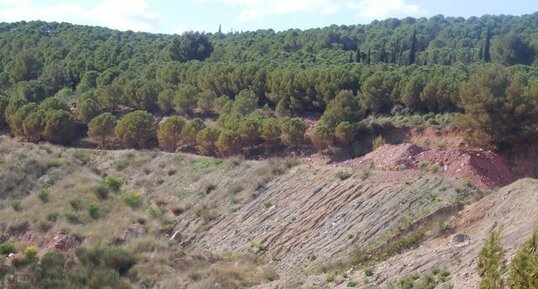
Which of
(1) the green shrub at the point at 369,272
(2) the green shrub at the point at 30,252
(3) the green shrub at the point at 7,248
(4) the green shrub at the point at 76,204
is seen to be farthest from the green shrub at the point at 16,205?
(1) the green shrub at the point at 369,272

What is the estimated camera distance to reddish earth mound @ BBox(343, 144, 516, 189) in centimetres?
2498

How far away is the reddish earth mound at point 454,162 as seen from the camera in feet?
82.0

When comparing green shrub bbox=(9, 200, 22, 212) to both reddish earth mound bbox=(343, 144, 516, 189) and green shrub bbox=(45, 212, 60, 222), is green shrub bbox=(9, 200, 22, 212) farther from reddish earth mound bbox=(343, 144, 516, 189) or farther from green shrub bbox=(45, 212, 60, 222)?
reddish earth mound bbox=(343, 144, 516, 189)

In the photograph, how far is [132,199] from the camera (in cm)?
2623

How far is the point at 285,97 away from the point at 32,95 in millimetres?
20706

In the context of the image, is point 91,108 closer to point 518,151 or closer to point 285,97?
point 285,97

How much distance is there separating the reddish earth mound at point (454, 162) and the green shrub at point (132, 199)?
9601mm

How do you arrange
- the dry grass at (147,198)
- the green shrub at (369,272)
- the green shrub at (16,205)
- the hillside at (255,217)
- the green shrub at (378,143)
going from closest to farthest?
1. the green shrub at (369,272)
2. the hillside at (255,217)
3. the dry grass at (147,198)
4. the green shrub at (16,205)
5. the green shrub at (378,143)

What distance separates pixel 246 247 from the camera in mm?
20844

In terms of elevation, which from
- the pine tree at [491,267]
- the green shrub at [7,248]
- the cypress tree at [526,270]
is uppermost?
the cypress tree at [526,270]

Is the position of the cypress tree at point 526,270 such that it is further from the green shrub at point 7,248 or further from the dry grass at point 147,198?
the green shrub at point 7,248

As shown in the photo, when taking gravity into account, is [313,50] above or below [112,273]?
above

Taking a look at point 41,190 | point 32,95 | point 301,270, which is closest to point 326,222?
point 301,270

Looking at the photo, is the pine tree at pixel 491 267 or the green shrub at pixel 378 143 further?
the green shrub at pixel 378 143
